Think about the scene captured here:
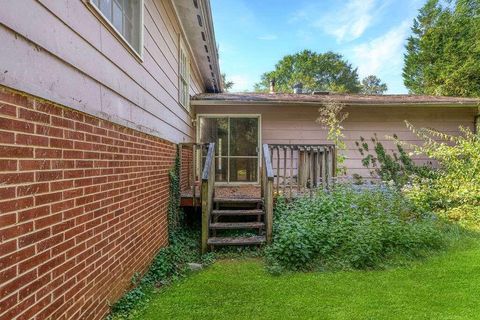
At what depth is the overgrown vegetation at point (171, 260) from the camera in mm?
3229

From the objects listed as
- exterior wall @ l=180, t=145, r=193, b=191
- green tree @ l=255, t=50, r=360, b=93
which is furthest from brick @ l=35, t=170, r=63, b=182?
green tree @ l=255, t=50, r=360, b=93

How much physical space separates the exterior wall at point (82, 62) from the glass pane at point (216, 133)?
164 inches

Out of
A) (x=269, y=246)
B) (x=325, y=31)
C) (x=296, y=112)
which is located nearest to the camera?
(x=269, y=246)

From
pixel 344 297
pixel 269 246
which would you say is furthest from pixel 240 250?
pixel 344 297

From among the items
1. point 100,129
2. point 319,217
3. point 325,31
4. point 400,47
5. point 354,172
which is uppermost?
point 325,31

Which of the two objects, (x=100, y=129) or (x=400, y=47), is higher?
(x=400, y=47)

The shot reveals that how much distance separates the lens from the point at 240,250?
5.14 meters

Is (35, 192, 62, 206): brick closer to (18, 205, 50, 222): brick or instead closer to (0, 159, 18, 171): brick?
(18, 205, 50, 222): brick

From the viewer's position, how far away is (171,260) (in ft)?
15.2

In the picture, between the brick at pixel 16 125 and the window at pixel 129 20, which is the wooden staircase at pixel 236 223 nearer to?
the window at pixel 129 20

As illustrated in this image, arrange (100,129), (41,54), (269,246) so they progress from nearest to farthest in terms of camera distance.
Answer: (41,54), (100,129), (269,246)

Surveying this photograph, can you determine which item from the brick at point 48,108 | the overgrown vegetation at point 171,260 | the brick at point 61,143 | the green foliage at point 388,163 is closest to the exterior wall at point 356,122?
the green foliage at point 388,163

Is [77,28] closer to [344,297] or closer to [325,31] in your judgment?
[344,297]

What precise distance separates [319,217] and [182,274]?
94.2 inches
